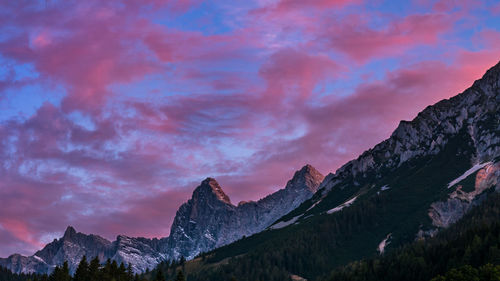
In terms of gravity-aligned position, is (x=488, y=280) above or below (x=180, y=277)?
below

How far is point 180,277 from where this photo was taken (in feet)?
626

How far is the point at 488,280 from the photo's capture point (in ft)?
651

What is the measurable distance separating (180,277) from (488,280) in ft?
310
